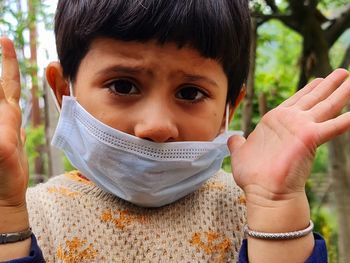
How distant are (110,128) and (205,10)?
0.36 m

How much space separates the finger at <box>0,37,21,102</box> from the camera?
44.2 inches

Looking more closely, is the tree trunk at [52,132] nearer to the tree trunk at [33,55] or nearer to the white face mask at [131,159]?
the tree trunk at [33,55]

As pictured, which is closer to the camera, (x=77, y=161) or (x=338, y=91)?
(x=338, y=91)

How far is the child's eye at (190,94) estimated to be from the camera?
1.26 meters

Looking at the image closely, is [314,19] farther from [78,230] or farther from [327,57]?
[78,230]

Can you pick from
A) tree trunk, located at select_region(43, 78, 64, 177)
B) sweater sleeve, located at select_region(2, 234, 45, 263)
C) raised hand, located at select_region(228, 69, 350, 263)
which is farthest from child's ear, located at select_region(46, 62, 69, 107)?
tree trunk, located at select_region(43, 78, 64, 177)

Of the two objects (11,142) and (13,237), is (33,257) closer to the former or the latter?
(13,237)

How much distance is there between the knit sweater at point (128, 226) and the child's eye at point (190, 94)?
29cm

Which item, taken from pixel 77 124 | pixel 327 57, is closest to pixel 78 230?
pixel 77 124

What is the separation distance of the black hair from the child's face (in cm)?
2

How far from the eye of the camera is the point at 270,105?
3.60 m

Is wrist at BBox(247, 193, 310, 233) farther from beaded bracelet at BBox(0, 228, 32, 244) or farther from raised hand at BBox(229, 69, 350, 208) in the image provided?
beaded bracelet at BBox(0, 228, 32, 244)

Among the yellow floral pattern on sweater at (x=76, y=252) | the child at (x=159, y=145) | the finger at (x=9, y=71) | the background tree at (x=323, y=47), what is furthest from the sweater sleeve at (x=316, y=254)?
the background tree at (x=323, y=47)

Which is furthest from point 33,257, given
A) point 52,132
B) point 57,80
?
point 52,132
